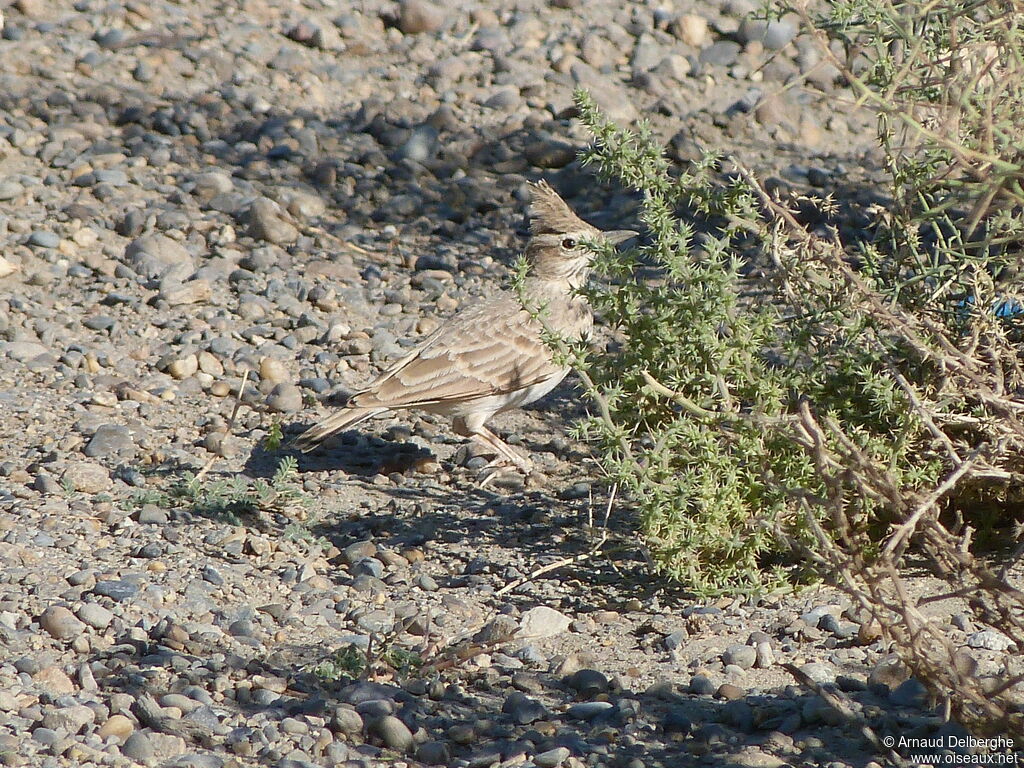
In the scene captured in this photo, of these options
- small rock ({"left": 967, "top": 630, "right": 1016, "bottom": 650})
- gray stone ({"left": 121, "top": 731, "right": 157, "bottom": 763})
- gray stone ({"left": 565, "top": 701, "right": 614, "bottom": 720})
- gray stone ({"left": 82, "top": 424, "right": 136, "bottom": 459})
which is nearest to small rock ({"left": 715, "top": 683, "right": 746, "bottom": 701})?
gray stone ({"left": 565, "top": 701, "right": 614, "bottom": 720})

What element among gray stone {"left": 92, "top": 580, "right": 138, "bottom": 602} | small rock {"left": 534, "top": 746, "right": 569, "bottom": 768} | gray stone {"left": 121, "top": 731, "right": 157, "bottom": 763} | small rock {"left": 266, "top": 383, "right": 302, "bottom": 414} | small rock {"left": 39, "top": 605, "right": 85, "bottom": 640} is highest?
small rock {"left": 534, "top": 746, "right": 569, "bottom": 768}

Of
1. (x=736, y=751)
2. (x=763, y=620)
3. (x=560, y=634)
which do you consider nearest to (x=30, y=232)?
(x=560, y=634)

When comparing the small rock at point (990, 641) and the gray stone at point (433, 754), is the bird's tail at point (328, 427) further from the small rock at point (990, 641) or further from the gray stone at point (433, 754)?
the small rock at point (990, 641)

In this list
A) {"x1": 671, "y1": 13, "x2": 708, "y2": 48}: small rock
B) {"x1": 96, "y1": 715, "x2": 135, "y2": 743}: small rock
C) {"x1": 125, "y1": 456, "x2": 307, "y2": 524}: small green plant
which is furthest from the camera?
{"x1": 671, "y1": 13, "x2": 708, "y2": 48}: small rock

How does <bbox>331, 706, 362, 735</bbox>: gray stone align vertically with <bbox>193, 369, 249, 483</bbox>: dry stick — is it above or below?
above

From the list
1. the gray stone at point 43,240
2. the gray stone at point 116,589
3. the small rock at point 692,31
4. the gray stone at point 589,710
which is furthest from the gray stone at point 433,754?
the small rock at point 692,31

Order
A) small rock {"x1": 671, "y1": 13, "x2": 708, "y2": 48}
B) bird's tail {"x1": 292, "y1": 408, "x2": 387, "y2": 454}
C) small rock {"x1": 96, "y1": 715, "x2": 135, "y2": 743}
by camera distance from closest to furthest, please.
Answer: small rock {"x1": 96, "y1": 715, "x2": 135, "y2": 743}, bird's tail {"x1": 292, "y1": 408, "x2": 387, "y2": 454}, small rock {"x1": 671, "y1": 13, "x2": 708, "y2": 48}

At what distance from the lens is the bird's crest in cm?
660

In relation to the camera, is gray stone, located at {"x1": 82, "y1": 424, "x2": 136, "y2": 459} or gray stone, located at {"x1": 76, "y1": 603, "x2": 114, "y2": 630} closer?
gray stone, located at {"x1": 76, "y1": 603, "x2": 114, "y2": 630}

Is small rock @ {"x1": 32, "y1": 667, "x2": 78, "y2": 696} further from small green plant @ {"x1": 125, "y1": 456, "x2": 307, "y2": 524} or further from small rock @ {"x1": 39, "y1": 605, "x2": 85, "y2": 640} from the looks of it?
small green plant @ {"x1": 125, "y1": 456, "x2": 307, "y2": 524}

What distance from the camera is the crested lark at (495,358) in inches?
232

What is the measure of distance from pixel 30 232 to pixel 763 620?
200 inches

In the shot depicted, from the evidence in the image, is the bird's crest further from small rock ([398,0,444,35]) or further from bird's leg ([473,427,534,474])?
small rock ([398,0,444,35])

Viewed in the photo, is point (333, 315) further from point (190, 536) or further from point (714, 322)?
point (714, 322)
